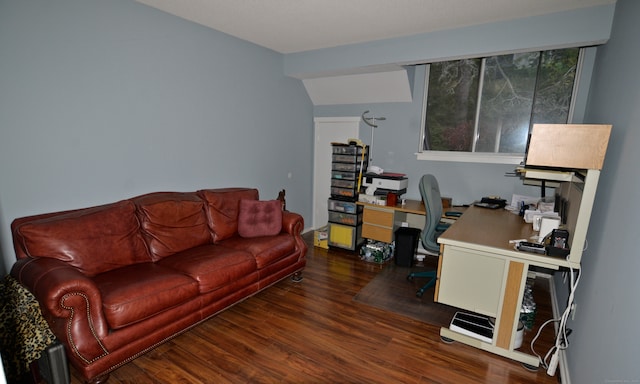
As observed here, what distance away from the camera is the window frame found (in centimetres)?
315

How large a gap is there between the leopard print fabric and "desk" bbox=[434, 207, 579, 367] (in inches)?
101

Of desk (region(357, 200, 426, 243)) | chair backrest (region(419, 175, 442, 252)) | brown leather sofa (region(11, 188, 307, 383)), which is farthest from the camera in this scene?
desk (region(357, 200, 426, 243))

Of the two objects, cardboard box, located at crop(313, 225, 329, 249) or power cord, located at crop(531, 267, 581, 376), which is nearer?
power cord, located at crop(531, 267, 581, 376)

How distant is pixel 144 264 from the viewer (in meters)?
2.48

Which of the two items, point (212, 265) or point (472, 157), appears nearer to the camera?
point (212, 265)

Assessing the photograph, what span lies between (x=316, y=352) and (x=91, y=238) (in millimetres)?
1863

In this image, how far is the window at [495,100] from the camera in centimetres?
329

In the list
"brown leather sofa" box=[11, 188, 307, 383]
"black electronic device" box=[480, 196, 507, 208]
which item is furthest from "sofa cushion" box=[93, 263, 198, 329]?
"black electronic device" box=[480, 196, 507, 208]

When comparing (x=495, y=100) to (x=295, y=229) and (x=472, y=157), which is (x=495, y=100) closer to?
(x=472, y=157)

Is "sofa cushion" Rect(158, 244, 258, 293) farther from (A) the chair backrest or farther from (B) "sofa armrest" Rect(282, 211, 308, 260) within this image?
(A) the chair backrest

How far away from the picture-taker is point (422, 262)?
3.86 meters

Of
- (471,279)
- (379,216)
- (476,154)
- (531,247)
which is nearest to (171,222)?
(379,216)

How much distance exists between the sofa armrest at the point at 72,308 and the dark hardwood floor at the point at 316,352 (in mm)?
356

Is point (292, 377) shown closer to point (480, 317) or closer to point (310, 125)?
point (480, 317)
